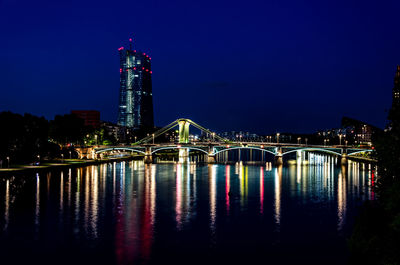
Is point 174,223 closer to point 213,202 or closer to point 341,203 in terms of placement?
point 213,202

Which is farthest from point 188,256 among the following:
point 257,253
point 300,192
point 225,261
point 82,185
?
point 82,185

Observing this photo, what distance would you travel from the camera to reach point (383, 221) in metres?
19.7

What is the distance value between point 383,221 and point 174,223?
1582 centimetres

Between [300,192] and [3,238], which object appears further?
[300,192]

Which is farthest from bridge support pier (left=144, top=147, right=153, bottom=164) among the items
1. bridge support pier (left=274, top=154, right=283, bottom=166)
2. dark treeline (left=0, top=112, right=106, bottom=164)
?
bridge support pier (left=274, top=154, right=283, bottom=166)

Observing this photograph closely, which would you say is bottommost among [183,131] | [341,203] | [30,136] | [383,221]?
[341,203]

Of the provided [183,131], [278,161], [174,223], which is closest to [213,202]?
[174,223]

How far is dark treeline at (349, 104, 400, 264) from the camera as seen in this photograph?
16.7 meters

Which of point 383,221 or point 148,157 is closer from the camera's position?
point 383,221

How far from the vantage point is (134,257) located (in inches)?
907

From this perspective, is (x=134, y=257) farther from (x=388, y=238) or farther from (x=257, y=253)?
(x=388, y=238)

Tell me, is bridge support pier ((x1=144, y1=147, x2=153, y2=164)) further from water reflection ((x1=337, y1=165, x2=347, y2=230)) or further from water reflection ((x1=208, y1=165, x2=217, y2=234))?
water reflection ((x1=337, y1=165, x2=347, y2=230))

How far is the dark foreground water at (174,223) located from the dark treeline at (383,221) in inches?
89.3

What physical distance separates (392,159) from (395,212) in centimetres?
252
